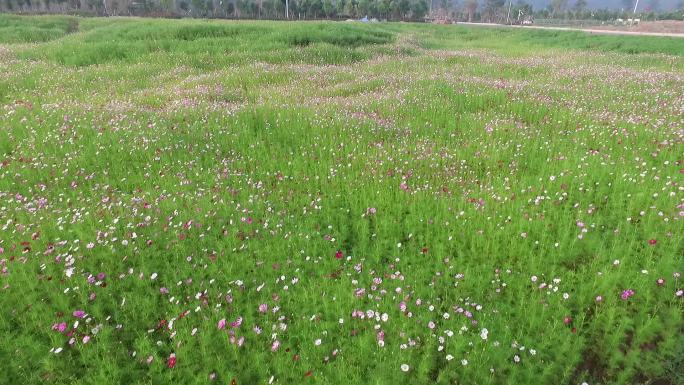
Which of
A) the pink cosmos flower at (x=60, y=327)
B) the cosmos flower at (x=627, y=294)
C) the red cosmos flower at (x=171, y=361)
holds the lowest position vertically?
the red cosmos flower at (x=171, y=361)

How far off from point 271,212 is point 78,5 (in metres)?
144

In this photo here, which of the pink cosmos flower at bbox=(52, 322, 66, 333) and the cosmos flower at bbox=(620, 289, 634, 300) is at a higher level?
the cosmos flower at bbox=(620, 289, 634, 300)

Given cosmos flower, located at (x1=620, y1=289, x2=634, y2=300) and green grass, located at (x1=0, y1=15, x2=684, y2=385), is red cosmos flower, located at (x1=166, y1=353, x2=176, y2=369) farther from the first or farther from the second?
cosmos flower, located at (x1=620, y1=289, x2=634, y2=300)

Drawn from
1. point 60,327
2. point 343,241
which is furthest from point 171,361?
point 343,241

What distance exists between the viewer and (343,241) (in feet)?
22.2

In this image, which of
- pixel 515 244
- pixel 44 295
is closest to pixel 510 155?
pixel 515 244

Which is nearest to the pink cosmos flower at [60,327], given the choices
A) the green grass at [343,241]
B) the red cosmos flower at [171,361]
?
the green grass at [343,241]

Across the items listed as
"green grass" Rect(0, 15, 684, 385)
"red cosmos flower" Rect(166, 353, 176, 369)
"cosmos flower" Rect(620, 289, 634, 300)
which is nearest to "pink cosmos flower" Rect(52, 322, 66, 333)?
"green grass" Rect(0, 15, 684, 385)

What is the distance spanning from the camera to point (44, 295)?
210 inches

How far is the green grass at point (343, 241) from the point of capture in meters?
4.57

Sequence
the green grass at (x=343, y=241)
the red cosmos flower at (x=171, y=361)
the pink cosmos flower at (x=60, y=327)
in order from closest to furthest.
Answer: the red cosmos flower at (x=171, y=361), the green grass at (x=343, y=241), the pink cosmos flower at (x=60, y=327)

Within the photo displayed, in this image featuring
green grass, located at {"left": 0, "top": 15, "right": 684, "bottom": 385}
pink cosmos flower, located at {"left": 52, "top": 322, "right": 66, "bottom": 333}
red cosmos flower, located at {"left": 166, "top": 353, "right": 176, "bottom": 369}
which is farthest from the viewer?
pink cosmos flower, located at {"left": 52, "top": 322, "right": 66, "bottom": 333}

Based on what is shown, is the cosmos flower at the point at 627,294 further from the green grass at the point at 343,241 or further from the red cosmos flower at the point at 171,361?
the red cosmos flower at the point at 171,361

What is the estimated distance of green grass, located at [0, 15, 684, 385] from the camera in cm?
457
